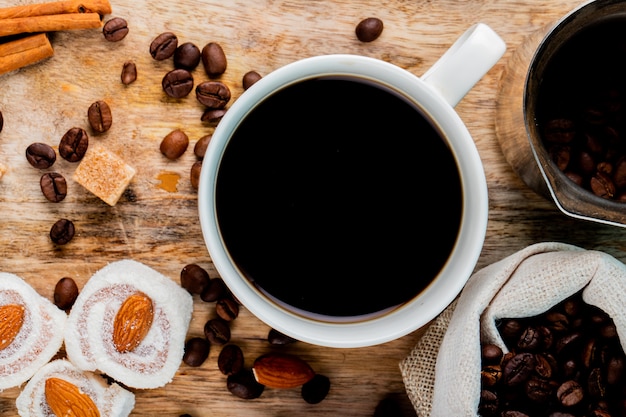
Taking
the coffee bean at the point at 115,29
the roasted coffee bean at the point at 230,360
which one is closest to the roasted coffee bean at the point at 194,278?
the roasted coffee bean at the point at 230,360

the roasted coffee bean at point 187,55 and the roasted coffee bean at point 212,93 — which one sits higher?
the roasted coffee bean at point 187,55

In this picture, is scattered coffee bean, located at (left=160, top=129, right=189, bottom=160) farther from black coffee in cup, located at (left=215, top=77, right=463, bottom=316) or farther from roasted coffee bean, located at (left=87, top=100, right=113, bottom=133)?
black coffee in cup, located at (left=215, top=77, right=463, bottom=316)

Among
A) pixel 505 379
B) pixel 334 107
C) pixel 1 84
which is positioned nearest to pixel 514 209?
pixel 505 379

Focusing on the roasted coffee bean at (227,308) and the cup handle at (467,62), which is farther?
the roasted coffee bean at (227,308)

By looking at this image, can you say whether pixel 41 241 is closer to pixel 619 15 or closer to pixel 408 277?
pixel 408 277

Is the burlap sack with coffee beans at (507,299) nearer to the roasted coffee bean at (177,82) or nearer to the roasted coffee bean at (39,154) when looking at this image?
the roasted coffee bean at (177,82)

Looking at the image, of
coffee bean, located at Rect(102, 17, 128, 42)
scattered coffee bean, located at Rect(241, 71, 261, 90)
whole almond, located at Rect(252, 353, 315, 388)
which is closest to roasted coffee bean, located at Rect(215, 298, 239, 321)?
whole almond, located at Rect(252, 353, 315, 388)

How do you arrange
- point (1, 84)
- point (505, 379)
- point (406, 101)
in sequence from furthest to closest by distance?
point (1, 84)
point (505, 379)
point (406, 101)
